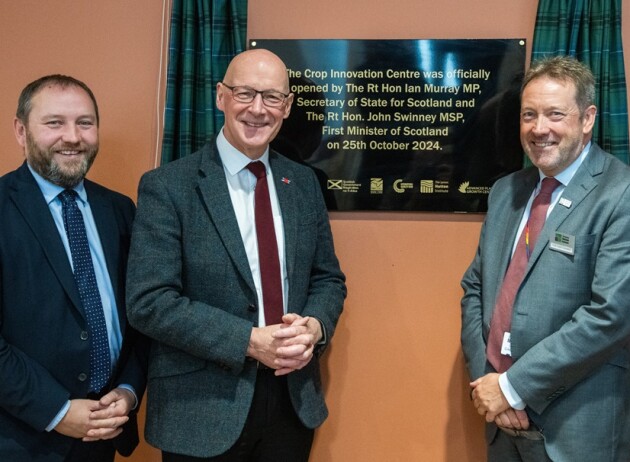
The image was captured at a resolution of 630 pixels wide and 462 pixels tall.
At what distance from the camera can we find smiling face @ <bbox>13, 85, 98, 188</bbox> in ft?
6.13

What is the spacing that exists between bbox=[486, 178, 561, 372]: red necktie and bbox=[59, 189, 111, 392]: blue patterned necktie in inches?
45.5

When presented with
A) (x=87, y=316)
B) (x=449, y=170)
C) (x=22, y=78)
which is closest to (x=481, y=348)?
(x=449, y=170)

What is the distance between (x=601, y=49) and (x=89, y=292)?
1.93 m

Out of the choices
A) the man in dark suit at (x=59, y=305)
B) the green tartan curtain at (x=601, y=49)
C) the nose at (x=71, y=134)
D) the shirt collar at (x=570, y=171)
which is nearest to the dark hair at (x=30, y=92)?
the man in dark suit at (x=59, y=305)

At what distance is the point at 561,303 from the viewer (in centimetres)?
181

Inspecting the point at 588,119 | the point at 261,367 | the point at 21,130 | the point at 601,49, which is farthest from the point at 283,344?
the point at 601,49

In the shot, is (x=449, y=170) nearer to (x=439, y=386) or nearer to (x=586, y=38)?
(x=586, y=38)

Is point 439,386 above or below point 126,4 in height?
below

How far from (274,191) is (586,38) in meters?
1.26

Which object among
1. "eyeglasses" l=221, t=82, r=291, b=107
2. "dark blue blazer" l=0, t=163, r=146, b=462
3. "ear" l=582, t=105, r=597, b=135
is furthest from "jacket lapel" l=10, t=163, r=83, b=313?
"ear" l=582, t=105, r=597, b=135

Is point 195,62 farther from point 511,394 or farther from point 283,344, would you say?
point 511,394

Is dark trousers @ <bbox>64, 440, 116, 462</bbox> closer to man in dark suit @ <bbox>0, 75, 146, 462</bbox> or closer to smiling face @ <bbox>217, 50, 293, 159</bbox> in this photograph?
man in dark suit @ <bbox>0, 75, 146, 462</bbox>

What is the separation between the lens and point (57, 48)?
2.51m

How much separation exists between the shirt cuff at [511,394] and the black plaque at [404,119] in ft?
2.59
